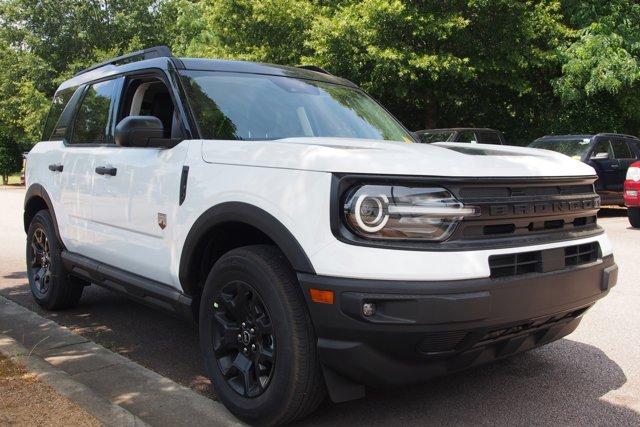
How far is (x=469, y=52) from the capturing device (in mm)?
17188

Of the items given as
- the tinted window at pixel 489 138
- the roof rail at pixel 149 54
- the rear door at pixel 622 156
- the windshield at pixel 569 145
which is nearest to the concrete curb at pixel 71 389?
the roof rail at pixel 149 54

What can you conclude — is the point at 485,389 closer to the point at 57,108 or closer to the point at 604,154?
the point at 57,108

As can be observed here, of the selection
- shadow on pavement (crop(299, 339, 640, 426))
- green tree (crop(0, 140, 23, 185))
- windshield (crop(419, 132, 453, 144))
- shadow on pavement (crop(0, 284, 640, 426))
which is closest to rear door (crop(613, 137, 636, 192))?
windshield (crop(419, 132, 453, 144))

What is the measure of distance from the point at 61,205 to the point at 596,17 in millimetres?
16174

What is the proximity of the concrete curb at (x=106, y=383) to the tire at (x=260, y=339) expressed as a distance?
8.4 inches

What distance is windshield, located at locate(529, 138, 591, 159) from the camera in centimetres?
1259

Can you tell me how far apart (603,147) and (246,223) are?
38.2 feet

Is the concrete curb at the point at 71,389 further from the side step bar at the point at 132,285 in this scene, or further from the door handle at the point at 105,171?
the door handle at the point at 105,171

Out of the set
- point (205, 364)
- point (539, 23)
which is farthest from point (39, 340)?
point (539, 23)

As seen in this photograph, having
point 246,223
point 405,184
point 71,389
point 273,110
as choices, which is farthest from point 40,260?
point 405,184

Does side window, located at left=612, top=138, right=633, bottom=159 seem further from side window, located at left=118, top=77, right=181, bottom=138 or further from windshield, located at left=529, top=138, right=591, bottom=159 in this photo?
side window, located at left=118, top=77, right=181, bottom=138

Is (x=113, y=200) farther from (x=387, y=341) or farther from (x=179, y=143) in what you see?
(x=387, y=341)

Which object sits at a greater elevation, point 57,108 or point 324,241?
point 57,108

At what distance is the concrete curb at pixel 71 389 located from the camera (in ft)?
10.3
